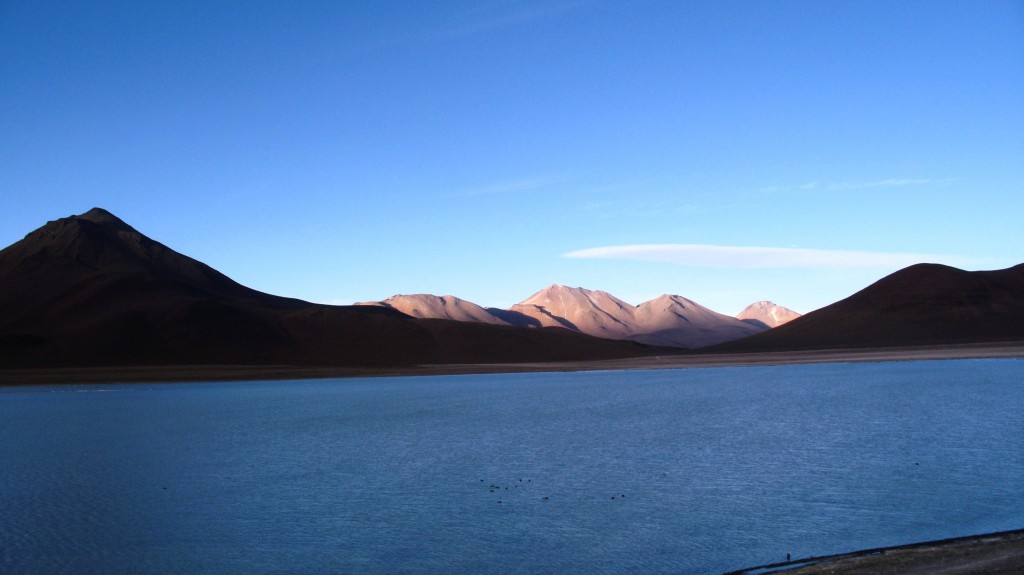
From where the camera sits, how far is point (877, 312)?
14012 centimetres

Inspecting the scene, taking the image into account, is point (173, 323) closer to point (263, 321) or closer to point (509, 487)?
point (263, 321)

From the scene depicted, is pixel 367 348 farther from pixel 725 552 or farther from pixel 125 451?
pixel 725 552

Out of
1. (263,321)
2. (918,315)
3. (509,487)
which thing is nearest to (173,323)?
(263,321)

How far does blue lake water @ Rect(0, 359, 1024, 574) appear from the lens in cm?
1434

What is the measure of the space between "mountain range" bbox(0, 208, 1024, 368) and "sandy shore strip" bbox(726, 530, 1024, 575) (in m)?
106

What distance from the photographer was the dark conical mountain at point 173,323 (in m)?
114

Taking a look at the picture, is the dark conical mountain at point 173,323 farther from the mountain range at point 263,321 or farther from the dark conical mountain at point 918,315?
the dark conical mountain at point 918,315

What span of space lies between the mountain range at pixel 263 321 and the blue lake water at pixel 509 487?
8003 centimetres

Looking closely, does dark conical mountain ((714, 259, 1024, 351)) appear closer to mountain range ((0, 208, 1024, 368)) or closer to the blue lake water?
mountain range ((0, 208, 1024, 368))

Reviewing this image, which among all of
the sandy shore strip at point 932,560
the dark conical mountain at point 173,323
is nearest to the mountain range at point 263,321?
the dark conical mountain at point 173,323

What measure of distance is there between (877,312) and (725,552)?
13809 cm

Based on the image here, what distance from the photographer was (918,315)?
133875mm

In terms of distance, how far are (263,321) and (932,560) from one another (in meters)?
129

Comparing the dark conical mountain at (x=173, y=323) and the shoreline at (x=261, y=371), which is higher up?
the dark conical mountain at (x=173, y=323)
